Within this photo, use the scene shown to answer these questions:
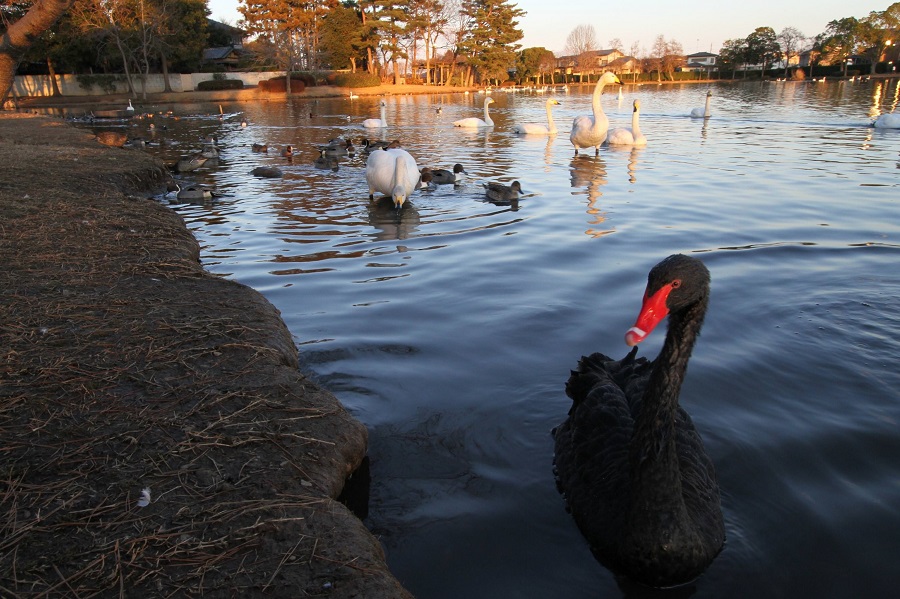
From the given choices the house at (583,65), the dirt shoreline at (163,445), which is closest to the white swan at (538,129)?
the dirt shoreline at (163,445)

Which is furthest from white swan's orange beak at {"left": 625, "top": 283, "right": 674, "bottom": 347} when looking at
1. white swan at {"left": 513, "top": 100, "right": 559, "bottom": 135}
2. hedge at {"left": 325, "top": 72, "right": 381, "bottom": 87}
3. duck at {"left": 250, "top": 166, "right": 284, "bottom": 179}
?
hedge at {"left": 325, "top": 72, "right": 381, "bottom": 87}

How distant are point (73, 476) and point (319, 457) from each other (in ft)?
3.45

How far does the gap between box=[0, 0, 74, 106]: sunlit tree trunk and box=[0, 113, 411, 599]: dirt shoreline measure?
853cm

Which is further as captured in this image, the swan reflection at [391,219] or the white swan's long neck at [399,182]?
the white swan's long neck at [399,182]

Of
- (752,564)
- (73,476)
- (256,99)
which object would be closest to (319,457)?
(73,476)

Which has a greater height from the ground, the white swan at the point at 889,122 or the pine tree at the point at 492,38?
the pine tree at the point at 492,38

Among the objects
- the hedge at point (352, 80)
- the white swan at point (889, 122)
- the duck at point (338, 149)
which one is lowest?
the duck at point (338, 149)

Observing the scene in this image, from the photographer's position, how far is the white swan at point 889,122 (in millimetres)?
21094

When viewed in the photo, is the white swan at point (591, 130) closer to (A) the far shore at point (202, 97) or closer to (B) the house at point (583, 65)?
(A) the far shore at point (202, 97)

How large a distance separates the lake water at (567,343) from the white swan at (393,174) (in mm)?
458

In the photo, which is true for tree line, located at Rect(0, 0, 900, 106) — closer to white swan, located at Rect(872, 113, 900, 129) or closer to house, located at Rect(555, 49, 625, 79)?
house, located at Rect(555, 49, 625, 79)

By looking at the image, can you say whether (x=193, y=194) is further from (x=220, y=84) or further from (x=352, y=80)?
(x=352, y=80)

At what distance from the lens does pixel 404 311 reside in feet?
20.1

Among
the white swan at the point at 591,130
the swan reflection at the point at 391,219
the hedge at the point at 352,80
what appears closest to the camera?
the swan reflection at the point at 391,219
